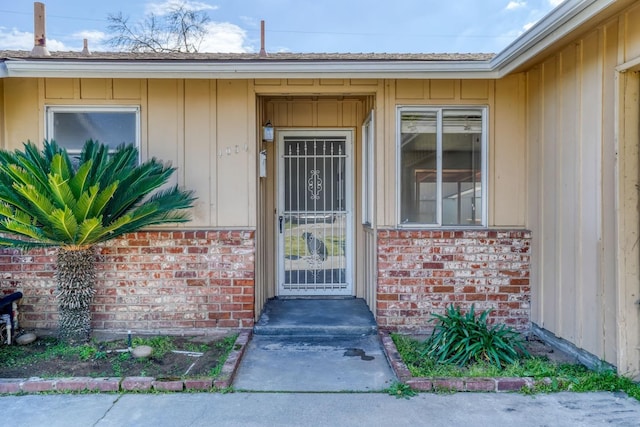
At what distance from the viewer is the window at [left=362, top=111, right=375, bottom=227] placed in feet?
17.2

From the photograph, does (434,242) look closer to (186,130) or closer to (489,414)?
(489,414)

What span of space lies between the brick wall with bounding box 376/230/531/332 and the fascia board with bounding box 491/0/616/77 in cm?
178

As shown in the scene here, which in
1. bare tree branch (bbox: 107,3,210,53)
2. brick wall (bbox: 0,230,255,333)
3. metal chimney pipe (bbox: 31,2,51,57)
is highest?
Result: bare tree branch (bbox: 107,3,210,53)

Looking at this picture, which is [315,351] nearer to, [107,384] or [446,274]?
[446,274]

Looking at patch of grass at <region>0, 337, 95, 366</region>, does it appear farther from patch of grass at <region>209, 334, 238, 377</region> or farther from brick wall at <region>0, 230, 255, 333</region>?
patch of grass at <region>209, 334, 238, 377</region>

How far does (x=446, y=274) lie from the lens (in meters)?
4.86

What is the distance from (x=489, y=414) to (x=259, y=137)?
3.75 meters

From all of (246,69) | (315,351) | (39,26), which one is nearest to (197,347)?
(315,351)

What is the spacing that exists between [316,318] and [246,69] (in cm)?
287

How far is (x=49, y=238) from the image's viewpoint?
4.08 meters

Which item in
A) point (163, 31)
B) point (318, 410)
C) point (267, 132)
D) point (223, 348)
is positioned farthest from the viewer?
point (163, 31)

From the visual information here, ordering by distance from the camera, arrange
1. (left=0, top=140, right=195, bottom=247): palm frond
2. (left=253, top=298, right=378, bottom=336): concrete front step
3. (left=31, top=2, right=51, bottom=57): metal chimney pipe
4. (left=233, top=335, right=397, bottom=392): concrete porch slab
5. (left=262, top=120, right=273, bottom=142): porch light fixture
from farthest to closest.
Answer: (left=31, top=2, right=51, bottom=57): metal chimney pipe, (left=262, top=120, right=273, bottom=142): porch light fixture, (left=253, top=298, right=378, bottom=336): concrete front step, (left=0, top=140, right=195, bottom=247): palm frond, (left=233, top=335, right=397, bottom=392): concrete porch slab

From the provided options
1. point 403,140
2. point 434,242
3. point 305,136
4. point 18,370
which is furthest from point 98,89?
point 434,242

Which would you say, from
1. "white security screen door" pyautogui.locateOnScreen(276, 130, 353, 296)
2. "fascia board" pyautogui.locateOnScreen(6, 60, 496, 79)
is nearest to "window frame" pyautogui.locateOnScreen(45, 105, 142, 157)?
"fascia board" pyautogui.locateOnScreen(6, 60, 496, 79)
